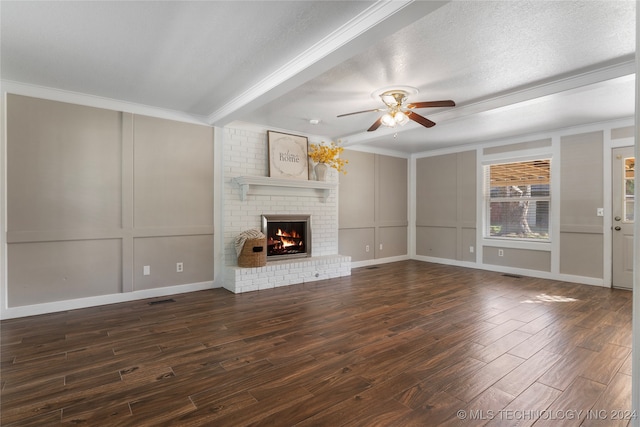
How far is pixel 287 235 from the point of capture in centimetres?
545

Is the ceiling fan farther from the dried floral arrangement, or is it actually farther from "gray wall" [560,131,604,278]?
"gray wall" [560,131,604,278]

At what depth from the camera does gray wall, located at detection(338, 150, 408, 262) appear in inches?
248

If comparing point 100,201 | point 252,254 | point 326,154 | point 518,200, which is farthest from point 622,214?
point 100,201

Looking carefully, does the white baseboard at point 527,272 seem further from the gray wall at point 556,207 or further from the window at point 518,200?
the window at point 518,200

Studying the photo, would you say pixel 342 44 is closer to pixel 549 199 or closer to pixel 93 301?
pixel 93 301

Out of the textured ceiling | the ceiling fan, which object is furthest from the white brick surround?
the ceiling fan

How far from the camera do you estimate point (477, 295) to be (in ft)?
14.0

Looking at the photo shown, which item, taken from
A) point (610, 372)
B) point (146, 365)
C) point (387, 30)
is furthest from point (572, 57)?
point (146, 365)

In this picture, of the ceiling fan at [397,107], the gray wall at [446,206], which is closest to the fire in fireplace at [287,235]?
the ceiling fan at [397,107]

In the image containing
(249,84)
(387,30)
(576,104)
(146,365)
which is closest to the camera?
(387,30)

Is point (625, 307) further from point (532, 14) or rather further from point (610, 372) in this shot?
point (532, 14)

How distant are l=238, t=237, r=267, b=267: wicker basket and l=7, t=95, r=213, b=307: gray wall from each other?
0.50 m

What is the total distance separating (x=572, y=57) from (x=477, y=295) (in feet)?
9.56

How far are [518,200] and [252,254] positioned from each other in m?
4.92
